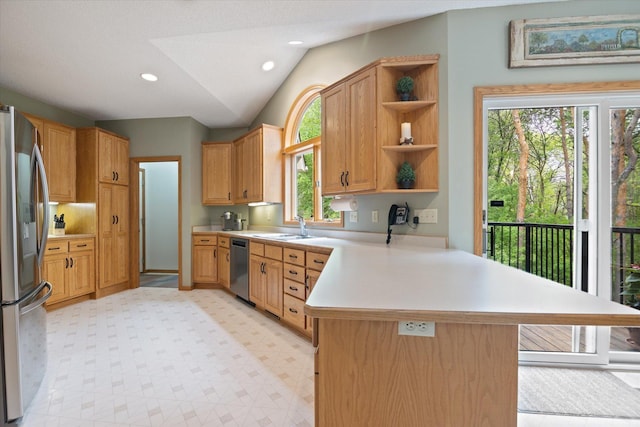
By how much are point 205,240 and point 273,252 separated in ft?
6.48

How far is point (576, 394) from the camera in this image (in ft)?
6.63

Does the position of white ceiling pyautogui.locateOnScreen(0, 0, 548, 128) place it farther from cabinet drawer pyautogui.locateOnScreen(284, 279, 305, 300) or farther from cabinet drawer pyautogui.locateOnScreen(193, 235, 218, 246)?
cabinet drawer pyautogui.locateOnScreen(284, 279, 305, 300)

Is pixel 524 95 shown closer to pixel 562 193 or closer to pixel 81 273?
pixel 562 193

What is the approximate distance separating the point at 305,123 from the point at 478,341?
350 cm

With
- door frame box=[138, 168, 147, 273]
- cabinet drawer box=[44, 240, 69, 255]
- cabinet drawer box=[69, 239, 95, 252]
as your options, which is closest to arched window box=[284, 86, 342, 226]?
cabinet drawer box=[69, 239, 95, 252]

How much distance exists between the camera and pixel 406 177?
2.46 metres

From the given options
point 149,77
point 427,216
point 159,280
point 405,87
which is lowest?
point 159,280

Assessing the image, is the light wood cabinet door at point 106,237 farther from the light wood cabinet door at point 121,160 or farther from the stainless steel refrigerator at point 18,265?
the stainless steel refrigerator at point 18,265

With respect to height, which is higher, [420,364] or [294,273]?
[420,364]

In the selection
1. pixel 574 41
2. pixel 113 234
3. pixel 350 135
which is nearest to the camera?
pixel 574 41

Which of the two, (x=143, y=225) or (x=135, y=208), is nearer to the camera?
(x=135, y=208)

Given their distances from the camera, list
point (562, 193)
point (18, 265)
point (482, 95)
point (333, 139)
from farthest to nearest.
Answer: point (333, 139) → point (562, 193) → point (482, 95) → point (18, 265)

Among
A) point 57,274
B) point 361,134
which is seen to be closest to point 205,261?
point 57,274

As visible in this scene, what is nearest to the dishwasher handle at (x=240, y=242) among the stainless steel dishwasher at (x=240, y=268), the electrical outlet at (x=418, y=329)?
the stainless steel dishwasher at (x=240, y=268)
